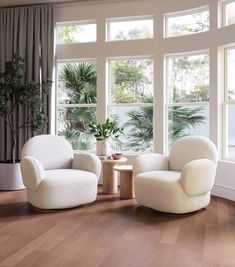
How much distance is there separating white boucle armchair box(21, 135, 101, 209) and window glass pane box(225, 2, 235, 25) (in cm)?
268

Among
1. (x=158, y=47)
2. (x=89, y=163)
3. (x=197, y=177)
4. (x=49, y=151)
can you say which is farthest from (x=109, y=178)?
(x=158, y=47)

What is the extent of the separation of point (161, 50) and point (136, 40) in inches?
17.7

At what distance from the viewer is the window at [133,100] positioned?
5.35m

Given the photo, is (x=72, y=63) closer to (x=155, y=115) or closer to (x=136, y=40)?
(x=136, y=40)

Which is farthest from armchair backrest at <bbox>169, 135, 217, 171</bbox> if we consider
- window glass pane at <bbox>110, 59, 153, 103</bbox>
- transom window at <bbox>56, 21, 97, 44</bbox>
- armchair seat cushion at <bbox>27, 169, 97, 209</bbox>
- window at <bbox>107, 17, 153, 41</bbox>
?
transom window at <bbox>56, 21, 97, 44</bbox>

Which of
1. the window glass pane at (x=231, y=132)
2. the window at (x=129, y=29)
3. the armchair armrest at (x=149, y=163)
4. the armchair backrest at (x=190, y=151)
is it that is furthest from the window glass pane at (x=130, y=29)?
the armchair armrest at (x=149, y=163)

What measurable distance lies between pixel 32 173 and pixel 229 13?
3.45m

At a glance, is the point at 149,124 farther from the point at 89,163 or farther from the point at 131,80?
the point at 89,163

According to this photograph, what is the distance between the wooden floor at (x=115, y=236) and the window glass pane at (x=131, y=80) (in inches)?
78.3

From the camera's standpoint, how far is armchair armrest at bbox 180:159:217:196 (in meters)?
3.48

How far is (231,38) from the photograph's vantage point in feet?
14.2

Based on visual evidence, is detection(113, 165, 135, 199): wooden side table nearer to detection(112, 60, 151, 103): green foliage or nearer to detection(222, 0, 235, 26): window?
detection(112, 60, 151, 103): green foliage

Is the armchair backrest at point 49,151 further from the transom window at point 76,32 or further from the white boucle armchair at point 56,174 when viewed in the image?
the transom window at point 76,32

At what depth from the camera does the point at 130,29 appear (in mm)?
5383
